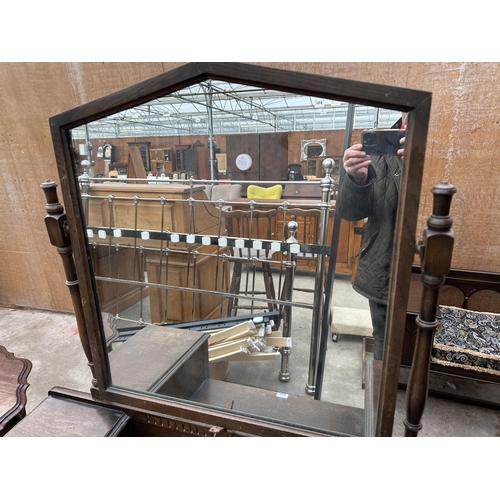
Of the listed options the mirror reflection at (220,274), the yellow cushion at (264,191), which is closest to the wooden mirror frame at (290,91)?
the mirror reflection at (220,274)

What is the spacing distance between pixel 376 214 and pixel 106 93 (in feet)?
5.93

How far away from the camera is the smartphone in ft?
2.12

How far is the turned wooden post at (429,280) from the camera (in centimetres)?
46

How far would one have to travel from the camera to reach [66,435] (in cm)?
70

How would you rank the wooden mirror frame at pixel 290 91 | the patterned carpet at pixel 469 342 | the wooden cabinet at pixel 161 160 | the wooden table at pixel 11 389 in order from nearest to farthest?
the wooden mirror frame at pixel 290 91, the wooden table at pixel 11 389, the patterned carpet at pixel 469 342, the wooden cabinet at pixel 161 160

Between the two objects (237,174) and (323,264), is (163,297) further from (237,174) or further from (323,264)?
(237,174)

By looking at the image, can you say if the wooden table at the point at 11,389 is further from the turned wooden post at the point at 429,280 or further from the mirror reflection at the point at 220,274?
the turned wooden post at the point at 429,280

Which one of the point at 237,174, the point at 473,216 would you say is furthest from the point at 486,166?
the point at 237,174

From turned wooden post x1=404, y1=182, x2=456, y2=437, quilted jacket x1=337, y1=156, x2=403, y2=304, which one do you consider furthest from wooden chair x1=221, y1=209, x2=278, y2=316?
turned wooden post x1=404, y1=182, x2=456, y2=437

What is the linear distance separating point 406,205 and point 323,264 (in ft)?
3.68

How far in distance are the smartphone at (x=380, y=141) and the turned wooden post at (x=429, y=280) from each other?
21 centimetres

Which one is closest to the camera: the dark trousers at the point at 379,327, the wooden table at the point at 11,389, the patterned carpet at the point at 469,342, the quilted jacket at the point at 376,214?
the quilted jacket at the point at 376,214

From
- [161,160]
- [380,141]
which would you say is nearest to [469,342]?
[380,141]

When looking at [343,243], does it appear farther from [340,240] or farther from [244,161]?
[244,161]
